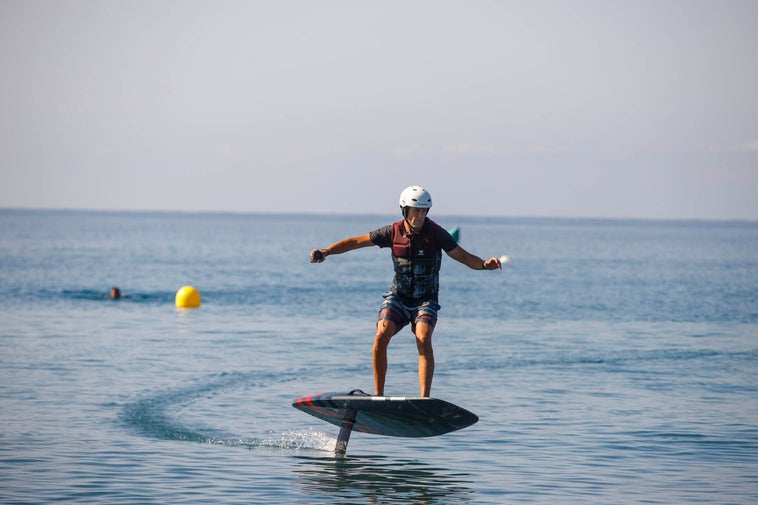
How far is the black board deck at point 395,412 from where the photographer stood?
13.5m

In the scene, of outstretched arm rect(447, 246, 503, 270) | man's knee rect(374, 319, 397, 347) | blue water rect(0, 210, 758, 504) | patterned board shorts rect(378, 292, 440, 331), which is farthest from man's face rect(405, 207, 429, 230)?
blue water rect(0, 210, 758, 504)

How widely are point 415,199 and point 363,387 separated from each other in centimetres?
998

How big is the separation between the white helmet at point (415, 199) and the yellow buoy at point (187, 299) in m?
29.8

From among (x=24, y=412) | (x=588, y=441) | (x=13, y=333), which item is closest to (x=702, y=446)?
(x=588, y=441)

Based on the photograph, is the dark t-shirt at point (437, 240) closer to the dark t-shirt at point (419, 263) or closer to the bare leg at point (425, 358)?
the dark t-shirt at point (419, 263)


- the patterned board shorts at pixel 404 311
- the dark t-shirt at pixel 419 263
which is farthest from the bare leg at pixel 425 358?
the dark t-shirt at pixel 419 263

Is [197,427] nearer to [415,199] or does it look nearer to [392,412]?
[392,412]

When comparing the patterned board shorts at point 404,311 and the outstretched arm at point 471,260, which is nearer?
the outstretched arm at point 471,260

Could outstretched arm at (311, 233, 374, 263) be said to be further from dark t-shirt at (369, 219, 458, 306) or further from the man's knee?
the man's knee

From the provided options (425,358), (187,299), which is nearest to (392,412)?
(425,358)

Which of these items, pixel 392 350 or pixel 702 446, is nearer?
pixel 702 446

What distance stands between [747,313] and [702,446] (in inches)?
1162

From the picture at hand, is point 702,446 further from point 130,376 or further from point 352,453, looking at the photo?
point 130,376

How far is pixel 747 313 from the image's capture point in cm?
4491
